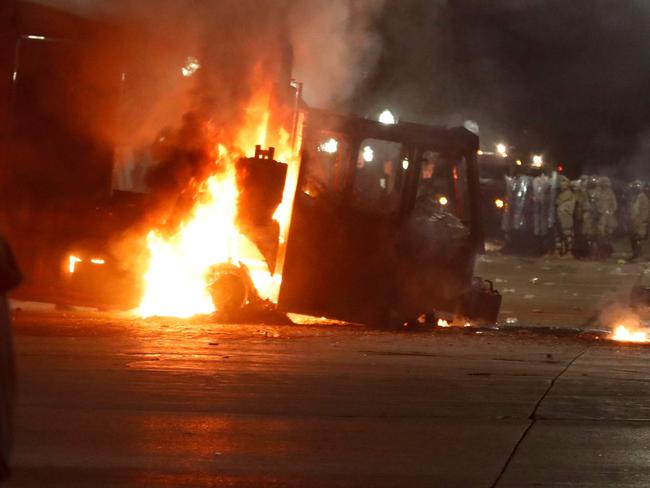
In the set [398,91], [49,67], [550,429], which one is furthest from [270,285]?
[398,91]

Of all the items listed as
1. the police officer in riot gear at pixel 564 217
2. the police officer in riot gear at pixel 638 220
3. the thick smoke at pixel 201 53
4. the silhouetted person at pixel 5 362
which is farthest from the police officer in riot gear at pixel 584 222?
the silhouetted person at pixel 5 362

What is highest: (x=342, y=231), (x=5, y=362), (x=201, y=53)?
(x=201, y=53)

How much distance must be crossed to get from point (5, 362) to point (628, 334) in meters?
10.6

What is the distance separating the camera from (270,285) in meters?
10.9

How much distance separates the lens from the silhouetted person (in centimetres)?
277

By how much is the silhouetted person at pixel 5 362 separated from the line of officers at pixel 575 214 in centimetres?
2274

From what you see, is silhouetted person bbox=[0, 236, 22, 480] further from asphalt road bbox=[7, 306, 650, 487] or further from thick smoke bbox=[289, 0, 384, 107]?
thick smoke bbox=[289, 0, 384, 107]

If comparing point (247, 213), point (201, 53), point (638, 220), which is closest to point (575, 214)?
point (638, 220)

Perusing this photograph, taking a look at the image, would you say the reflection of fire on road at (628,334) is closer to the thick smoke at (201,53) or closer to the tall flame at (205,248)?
the tall flame at (205,248)

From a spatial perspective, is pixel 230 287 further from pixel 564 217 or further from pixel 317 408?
pixel 564 217

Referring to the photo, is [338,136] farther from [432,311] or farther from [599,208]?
[599,208]

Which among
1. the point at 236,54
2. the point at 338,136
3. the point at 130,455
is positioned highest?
the point at 236,54

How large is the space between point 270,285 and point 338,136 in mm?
1914

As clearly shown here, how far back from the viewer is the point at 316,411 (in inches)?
254
